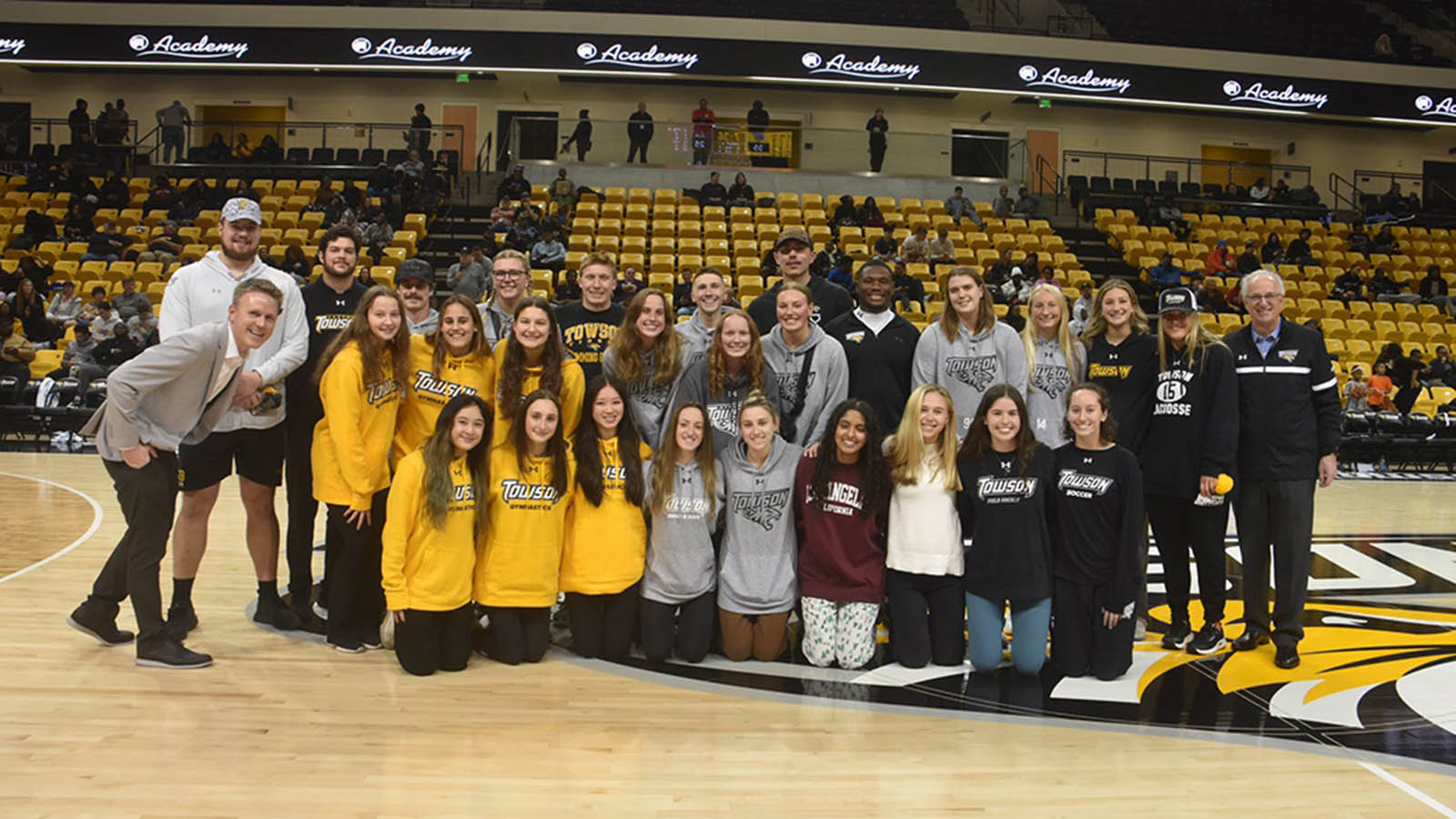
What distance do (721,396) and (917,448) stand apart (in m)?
0.81

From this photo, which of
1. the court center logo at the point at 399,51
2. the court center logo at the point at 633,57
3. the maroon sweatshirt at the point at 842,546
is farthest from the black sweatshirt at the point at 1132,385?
the court center logo at the point at 399,51

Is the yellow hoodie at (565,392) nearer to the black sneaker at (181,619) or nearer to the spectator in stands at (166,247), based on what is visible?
the black sneaker at (181,619)

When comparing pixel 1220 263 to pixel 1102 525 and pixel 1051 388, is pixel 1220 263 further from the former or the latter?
pixel 1102 525

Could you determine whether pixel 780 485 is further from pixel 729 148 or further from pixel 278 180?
pixel 278 180

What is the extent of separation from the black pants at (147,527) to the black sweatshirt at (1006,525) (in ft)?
9.49

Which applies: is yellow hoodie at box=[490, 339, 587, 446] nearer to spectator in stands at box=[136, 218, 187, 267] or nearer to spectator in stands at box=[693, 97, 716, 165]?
spectator in stands at box=[136, 218, 187, 267]

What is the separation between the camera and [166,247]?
13141mm

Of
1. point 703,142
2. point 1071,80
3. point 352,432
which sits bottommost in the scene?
point 352,432

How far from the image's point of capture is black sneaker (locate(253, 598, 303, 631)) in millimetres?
4219

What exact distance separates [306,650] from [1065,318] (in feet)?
11.1

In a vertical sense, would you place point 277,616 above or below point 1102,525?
below

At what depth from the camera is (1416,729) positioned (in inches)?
133

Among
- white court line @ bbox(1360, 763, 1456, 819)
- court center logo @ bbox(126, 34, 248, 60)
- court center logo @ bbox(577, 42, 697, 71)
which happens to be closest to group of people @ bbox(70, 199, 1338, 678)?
white court line @ bbox(1360, 763, 1456, 819)

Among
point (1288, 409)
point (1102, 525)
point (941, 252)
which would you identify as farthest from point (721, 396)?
point (941, 252)
